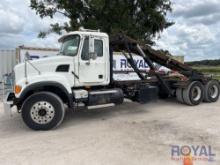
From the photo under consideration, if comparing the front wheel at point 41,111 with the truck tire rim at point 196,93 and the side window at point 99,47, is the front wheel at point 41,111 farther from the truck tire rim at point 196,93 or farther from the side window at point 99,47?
the truck tire rim at point 196,93

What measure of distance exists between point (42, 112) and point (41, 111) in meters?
0.04

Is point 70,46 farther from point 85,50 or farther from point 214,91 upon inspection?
point 214,91

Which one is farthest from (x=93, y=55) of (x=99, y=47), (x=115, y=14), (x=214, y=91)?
(x=115, y=14)

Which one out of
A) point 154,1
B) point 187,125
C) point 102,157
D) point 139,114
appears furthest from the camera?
point 154,1

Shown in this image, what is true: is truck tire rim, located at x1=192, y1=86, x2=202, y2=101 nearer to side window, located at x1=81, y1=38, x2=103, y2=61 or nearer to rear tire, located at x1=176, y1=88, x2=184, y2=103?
rear tire, located at x1=176, y1=88, x2=184, y2=103

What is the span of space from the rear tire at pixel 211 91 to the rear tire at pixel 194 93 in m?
0.31

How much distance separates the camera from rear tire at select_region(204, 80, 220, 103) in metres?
11.5

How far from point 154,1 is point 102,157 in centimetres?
2330

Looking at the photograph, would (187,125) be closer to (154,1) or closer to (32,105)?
(32,105)

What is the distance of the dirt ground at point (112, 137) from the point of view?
5.41m

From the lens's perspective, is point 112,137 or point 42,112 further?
point 42,112

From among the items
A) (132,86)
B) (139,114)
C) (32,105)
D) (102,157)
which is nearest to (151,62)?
(132,86)

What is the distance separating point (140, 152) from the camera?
568 cm

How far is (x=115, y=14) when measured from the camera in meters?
25.3
